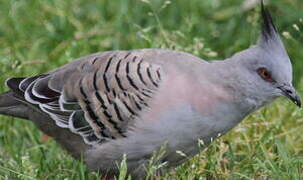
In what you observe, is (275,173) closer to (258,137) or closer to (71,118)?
(258,137)

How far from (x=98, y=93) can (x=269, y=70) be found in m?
0.99

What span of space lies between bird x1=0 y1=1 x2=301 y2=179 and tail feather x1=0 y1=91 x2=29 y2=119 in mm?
231

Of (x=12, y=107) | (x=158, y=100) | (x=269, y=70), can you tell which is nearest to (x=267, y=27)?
(x=269, y=70)

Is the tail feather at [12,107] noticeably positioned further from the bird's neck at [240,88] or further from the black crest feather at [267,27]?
the black crest feather at [267,27]

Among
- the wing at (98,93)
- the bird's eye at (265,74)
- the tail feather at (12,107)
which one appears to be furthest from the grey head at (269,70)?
the tail feather at (12,107)

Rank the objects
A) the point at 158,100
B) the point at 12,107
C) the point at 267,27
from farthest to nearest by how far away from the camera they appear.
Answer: the point at 12,107 < the point at 267,27 < the point at 158,100

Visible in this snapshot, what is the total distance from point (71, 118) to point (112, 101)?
311 mm

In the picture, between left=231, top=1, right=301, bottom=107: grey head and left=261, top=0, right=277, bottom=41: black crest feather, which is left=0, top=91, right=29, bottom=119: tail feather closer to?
left=231, top=1, right=301, bottom=107: grey head

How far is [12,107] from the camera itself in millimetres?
5008

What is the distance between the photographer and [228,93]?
4.49 metres

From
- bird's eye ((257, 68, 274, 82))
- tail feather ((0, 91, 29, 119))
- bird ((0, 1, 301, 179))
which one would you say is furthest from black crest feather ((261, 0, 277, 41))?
tail feather ((0, 91, 29, 119))

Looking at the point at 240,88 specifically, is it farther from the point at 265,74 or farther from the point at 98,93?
the point at 98,93

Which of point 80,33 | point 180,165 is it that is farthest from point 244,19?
point 180,165

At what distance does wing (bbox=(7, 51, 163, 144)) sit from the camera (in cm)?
453
